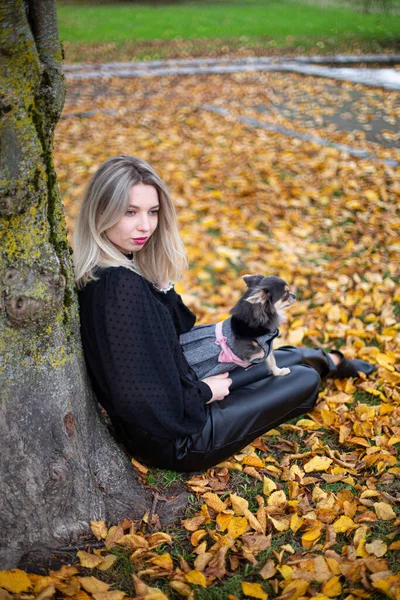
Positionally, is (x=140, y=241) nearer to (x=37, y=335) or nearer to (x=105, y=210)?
(x=105, y=210)

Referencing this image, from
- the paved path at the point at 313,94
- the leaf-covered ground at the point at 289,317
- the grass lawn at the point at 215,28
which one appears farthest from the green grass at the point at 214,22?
the leaf-covered ground at the point at 289,317

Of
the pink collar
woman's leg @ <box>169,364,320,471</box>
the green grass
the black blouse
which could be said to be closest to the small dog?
the pink collar

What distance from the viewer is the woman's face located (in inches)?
98.1

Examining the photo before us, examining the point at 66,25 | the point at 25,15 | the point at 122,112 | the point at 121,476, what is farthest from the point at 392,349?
the point at 66,25

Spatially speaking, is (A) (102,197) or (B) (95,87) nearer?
(A) (102,197)

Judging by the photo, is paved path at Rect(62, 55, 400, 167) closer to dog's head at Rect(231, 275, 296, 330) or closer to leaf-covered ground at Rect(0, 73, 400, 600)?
leaf-covered ground at Rect(0, 73, 400, 600)

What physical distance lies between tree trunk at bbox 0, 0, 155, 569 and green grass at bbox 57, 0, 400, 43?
54.0 ft

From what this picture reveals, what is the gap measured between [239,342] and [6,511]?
1.33 metres

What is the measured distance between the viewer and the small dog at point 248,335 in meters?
2.81

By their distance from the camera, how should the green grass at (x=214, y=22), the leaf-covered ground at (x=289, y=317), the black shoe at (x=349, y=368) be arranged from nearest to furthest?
the leaf-covered ground at (x=289, y=317), the black shoe at (x=349, y=368), the green grass at (x=214, y=22)

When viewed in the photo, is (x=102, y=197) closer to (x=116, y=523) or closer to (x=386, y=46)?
(x=116, y=523)

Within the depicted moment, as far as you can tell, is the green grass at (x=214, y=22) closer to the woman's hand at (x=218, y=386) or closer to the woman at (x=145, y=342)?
the woman at (x=145, y=342)

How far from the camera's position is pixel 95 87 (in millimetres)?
11211

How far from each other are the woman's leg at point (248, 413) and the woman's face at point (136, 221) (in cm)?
91
